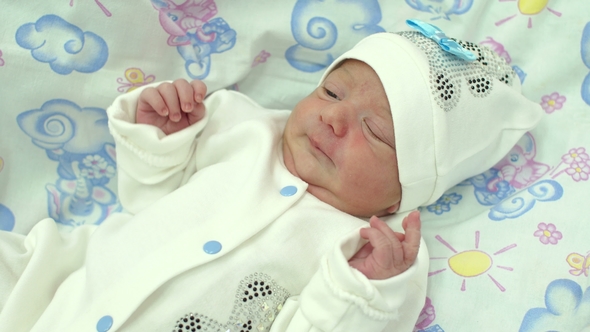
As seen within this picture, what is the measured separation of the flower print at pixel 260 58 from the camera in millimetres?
2199

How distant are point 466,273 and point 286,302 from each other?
66 cm

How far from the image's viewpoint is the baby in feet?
5.07

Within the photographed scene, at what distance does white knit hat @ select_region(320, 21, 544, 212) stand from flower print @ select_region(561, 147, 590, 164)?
0.24 meters

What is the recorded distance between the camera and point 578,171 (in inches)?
77.5

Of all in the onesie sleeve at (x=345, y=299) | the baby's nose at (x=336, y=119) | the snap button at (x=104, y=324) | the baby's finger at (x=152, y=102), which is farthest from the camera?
the baby's finger at (x=152, y=102)

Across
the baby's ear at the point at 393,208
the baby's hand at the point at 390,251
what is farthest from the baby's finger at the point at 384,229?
the baby's ear at the point at 393,208

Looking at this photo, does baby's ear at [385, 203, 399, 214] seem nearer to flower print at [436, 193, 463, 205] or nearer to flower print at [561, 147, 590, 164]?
flower print at [436, 193, 463, 205]

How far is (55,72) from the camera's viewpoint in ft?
6.34

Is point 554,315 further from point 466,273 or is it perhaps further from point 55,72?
point 55,72

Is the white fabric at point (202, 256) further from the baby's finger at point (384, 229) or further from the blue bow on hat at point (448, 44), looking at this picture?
the blue bow on hat at point (448, 44)

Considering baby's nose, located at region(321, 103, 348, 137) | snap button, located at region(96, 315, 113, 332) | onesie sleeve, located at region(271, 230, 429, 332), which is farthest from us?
baby's nose, located at region(321, 103, 348, 137)

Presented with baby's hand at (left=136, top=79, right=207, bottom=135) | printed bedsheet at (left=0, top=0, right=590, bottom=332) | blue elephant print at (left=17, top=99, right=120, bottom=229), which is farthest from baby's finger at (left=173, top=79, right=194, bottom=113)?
blue elephant print at (left=17, top=99, right=120, bottom=229)

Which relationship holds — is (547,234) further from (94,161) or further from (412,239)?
(94,161)

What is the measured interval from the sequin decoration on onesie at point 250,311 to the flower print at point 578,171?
1183 mm
